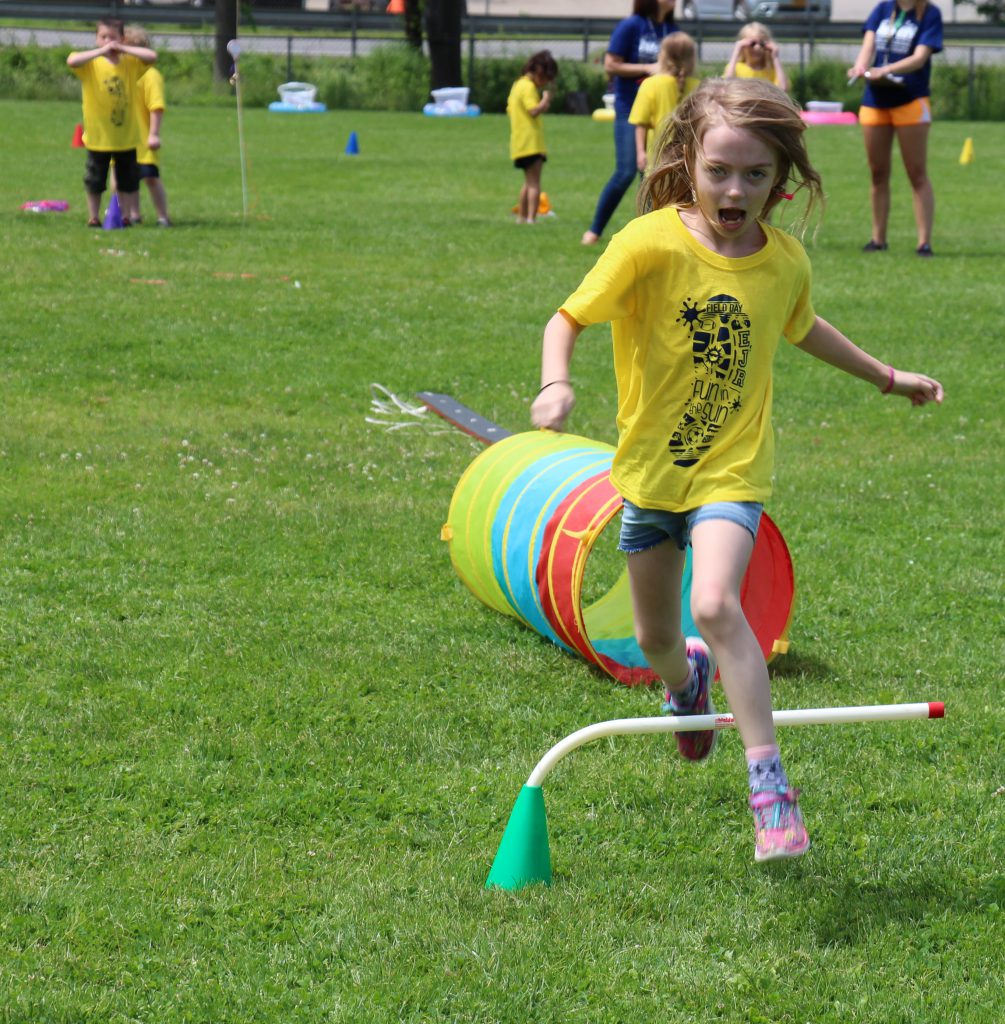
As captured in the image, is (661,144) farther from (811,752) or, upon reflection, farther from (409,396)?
(409,396)

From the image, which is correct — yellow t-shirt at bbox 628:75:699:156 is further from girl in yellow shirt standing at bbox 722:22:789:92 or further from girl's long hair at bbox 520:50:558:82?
girl's long hair at bbox 520:50:558:82

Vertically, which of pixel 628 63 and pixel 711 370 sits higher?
pixel 628 63

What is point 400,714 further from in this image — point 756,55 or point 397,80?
point 397,80

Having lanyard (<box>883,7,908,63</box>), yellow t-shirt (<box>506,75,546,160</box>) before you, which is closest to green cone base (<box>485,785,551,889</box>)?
lanyard (<box>883,7,908,63</box>)

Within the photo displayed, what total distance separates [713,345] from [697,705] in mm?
1252

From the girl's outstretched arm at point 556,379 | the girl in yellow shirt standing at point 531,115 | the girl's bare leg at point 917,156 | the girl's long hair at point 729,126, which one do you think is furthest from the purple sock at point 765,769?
the girl in yellow shirt standing at point 531,115

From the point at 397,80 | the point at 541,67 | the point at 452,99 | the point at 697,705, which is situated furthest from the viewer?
the point at 397,80

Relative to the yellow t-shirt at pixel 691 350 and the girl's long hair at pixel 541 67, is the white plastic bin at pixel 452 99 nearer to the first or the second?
the girl's long hair at pixel 541 67

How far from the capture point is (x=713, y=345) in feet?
12.8

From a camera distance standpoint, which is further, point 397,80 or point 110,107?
point 397,80

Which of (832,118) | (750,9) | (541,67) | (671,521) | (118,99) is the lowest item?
(671,521)

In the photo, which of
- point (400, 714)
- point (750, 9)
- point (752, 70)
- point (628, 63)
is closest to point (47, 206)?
point (628, 63)

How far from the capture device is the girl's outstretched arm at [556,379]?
11.5 ft

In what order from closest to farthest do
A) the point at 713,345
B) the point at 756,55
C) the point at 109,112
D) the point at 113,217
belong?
the point at 713,345, the point at 109,112, the point at 756,55, the point at 113,217
